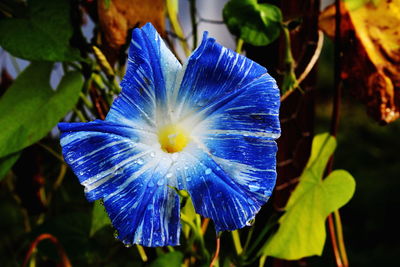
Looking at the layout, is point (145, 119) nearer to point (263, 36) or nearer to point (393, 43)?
point (263, 36)

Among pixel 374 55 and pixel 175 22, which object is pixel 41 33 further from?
pixel 374 55

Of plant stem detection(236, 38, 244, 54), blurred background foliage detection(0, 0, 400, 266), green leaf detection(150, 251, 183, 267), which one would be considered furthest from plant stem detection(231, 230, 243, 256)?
plant stem detection(236, 38, 244, 54)

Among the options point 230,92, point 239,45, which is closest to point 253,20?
point 239,45

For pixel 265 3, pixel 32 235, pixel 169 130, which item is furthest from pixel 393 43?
pixel 32 235

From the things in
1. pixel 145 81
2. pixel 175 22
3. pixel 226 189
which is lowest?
pixel 226 189

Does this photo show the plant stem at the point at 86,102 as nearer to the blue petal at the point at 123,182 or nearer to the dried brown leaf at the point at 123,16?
the dried brown leaf at the point at 123,16

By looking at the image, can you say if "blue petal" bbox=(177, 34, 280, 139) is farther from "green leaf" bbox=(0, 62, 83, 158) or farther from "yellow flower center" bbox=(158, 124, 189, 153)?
"green leaf" bbox=(0, 62, 83, 158)

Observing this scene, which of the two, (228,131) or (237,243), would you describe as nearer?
(228,131)

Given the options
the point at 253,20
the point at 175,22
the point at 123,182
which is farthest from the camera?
the point at 175,22
